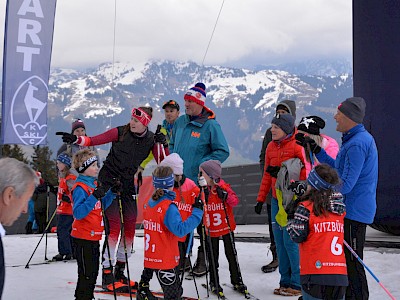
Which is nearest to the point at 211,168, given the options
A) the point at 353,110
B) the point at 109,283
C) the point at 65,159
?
the point at 109,283

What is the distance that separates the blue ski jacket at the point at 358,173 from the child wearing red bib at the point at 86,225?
83.9 inches

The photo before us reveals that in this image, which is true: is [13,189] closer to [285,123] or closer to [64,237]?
[285,123]

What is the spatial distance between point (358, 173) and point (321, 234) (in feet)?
2.58

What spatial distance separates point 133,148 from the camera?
6.15 meters

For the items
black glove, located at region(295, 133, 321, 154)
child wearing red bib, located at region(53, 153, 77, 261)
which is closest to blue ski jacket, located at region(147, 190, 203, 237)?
black glove, located at region(295, 133, 321, 154)

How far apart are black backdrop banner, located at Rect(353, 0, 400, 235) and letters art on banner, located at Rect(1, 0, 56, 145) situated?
17.2 feet

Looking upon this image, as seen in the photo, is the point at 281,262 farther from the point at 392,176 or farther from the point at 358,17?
the point at 358,17

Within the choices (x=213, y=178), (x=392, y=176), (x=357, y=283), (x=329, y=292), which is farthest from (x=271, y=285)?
(x=392, y=176)

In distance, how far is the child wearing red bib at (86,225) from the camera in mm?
5242

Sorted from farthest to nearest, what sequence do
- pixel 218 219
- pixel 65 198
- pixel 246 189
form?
pixel 246 189 → pixel 65 198 → pixel 218 219

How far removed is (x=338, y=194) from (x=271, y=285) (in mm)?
2514

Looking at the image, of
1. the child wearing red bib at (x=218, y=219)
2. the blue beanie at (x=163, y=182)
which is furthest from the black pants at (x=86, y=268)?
the child wearing red bib at (x=218, y=219)

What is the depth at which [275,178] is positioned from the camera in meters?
5.95

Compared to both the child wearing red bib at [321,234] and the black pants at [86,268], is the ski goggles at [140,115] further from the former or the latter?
the child wearing red bib at [321,234]
